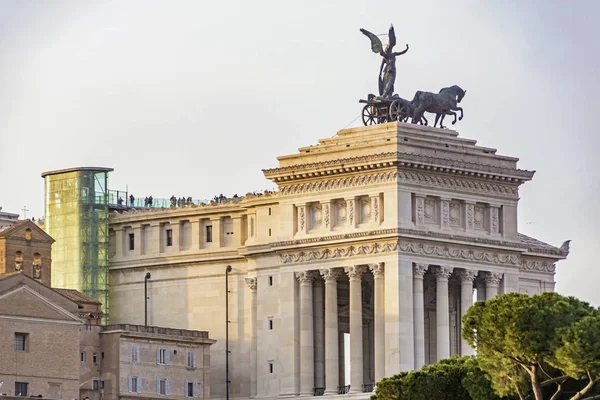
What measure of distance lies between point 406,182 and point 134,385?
20.6 metres

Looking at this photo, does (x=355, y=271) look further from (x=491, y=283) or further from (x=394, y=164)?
(x=491, y=283)

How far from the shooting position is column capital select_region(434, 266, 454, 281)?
629 feet

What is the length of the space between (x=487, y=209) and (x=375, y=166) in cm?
901

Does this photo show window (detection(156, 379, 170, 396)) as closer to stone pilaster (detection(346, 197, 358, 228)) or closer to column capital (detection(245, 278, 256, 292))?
column capital (detection(245, 278, 256, 292))

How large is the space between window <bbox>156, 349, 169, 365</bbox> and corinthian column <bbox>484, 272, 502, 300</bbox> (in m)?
20.2

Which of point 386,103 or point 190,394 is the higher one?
point 386,103

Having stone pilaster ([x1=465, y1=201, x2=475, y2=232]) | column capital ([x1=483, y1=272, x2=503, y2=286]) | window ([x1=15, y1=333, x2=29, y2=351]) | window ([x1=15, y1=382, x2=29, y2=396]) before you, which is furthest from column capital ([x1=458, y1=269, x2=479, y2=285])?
window ([x1=15, y1=382, x2=29, y2=396])

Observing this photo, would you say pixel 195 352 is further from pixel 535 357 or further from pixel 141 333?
pixel 535 357

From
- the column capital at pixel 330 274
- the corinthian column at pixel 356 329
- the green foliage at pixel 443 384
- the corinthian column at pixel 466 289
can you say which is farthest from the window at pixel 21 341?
the corinthian column at pixel 466 289

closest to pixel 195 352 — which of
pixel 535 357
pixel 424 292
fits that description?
pixel 424 292

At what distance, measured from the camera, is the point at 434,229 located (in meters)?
191

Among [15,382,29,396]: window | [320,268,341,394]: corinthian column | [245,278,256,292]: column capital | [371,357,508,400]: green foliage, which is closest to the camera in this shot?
[371,357,508,400]: green foliage

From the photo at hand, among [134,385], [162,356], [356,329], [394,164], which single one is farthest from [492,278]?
[134,385]

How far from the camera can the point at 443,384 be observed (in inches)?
6604
